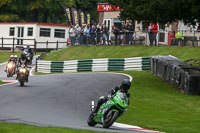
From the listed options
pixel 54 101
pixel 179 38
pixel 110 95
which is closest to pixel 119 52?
pixel 179 38

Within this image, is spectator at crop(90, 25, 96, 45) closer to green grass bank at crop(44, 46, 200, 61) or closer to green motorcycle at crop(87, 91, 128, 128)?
green grass bank at crop(44, 46, 200, 61)

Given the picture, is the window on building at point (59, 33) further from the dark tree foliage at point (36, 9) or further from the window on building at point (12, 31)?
the dark tree foliage at point (36, 9)

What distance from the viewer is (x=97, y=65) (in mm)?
35156

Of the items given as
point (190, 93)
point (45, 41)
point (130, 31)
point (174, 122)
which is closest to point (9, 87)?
point (190, 93)

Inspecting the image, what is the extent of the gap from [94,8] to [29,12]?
30.2 ft

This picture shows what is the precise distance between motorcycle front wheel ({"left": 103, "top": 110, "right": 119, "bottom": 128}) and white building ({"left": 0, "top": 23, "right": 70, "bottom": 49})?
44.5 metres

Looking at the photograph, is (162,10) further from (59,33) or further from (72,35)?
(59,33)

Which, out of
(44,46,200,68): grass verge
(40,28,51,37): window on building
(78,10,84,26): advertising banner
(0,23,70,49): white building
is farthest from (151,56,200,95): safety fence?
(40,28,51,37): window on building

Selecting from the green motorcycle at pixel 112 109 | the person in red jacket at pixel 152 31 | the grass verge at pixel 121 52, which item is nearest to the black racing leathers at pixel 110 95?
the green motorcycle at pixel 112 109

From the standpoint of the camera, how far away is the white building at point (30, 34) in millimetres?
57438

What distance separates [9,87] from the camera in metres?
22.2

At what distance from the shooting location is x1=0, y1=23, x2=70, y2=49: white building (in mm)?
57438

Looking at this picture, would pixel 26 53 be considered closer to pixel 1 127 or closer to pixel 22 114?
pixel 22 114

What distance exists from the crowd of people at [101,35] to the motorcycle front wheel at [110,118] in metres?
24.7
